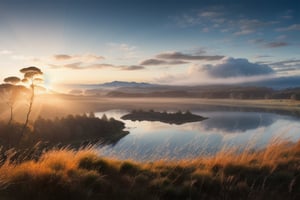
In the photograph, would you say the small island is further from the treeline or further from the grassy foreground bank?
the grassy foreground bank

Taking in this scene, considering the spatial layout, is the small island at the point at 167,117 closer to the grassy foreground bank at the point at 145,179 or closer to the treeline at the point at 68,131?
the treeline at the point at 68,131

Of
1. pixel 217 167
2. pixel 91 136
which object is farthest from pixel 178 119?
pixel 217 167

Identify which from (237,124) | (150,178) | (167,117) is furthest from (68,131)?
(150,178)

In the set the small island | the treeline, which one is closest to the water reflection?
the small island

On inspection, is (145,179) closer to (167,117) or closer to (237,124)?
(237,124)

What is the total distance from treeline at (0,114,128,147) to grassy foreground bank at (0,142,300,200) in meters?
64.2

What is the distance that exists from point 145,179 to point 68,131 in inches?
3743

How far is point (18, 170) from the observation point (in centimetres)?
550

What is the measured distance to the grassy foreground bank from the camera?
5.15 m

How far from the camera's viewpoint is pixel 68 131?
96.1 meters

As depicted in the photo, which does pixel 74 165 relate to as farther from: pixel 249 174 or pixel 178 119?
pixel 178 119

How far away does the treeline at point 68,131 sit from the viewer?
73.1m

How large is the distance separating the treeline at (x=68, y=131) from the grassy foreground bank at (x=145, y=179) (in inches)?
2526

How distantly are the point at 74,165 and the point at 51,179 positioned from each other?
953mm
